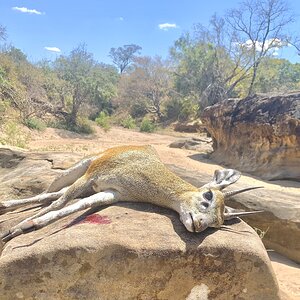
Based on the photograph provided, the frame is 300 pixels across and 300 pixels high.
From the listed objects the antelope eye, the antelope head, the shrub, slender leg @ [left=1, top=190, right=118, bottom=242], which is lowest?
the shrub

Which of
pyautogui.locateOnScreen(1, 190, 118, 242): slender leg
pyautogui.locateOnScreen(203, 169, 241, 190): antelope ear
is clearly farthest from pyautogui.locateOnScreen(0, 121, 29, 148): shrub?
pyautogui.locateOnScreen(203, 169, 241, 190): antelope ear

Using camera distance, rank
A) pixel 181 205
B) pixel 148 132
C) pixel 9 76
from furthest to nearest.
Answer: pixel 148 132
pixel 9 76
pixel 181 205

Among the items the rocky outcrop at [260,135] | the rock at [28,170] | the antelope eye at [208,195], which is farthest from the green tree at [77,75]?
the antelope eye at [208,195]

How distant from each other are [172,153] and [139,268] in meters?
13.4

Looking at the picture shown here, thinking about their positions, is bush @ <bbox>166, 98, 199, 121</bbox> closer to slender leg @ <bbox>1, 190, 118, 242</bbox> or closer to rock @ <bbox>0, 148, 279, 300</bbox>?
slender leg @ <bbox>1, 190, 118, 242</bbox>

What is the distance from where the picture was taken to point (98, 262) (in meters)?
3.40

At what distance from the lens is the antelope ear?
419 cm

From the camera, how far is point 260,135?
1355 centimetres

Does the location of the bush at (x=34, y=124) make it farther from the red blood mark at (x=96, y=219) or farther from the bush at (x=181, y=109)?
the red blood mark at (x=96, y=219)

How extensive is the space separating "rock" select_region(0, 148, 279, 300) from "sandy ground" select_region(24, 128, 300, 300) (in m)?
1.20

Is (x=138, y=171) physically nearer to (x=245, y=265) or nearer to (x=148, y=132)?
(x=245, y=265)

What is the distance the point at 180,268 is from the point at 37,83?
85.8 ft

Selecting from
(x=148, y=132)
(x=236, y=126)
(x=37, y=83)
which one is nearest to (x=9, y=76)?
(x=37, y=83)

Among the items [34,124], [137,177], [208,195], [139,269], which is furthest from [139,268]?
[34,124]
